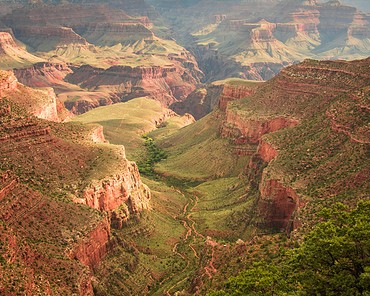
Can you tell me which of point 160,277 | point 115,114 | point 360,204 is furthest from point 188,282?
point 115,114

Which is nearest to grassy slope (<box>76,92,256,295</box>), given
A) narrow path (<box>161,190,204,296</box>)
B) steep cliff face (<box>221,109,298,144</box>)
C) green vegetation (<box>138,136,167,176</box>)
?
narrow path (<box>161,190,204,296</box>)

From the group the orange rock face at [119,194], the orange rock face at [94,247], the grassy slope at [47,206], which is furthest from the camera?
the orange rock face at [119,194]

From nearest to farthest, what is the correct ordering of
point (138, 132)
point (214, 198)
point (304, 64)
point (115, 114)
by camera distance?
1. point (214, 198)
2. point (304, 64)
3. point (138, 132)
4. point (115, 114)

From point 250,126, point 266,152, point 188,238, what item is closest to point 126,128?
point 250,126

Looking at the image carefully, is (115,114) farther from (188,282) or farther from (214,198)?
(188,282)

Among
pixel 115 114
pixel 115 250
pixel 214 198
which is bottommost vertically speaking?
pixel 115 114

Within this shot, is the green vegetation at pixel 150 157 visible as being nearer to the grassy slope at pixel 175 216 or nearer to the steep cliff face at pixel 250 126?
the grassy slope at pixel 175 216

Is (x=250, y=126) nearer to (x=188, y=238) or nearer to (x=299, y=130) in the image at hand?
(x=299, y=130)

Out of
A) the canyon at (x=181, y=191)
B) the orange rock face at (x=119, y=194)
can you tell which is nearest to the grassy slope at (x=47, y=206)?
the canyon at (x=181, y=191)

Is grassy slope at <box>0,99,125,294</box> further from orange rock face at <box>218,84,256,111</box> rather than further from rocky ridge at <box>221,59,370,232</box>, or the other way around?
orange rock face at <box>218,84,256,111</box>
